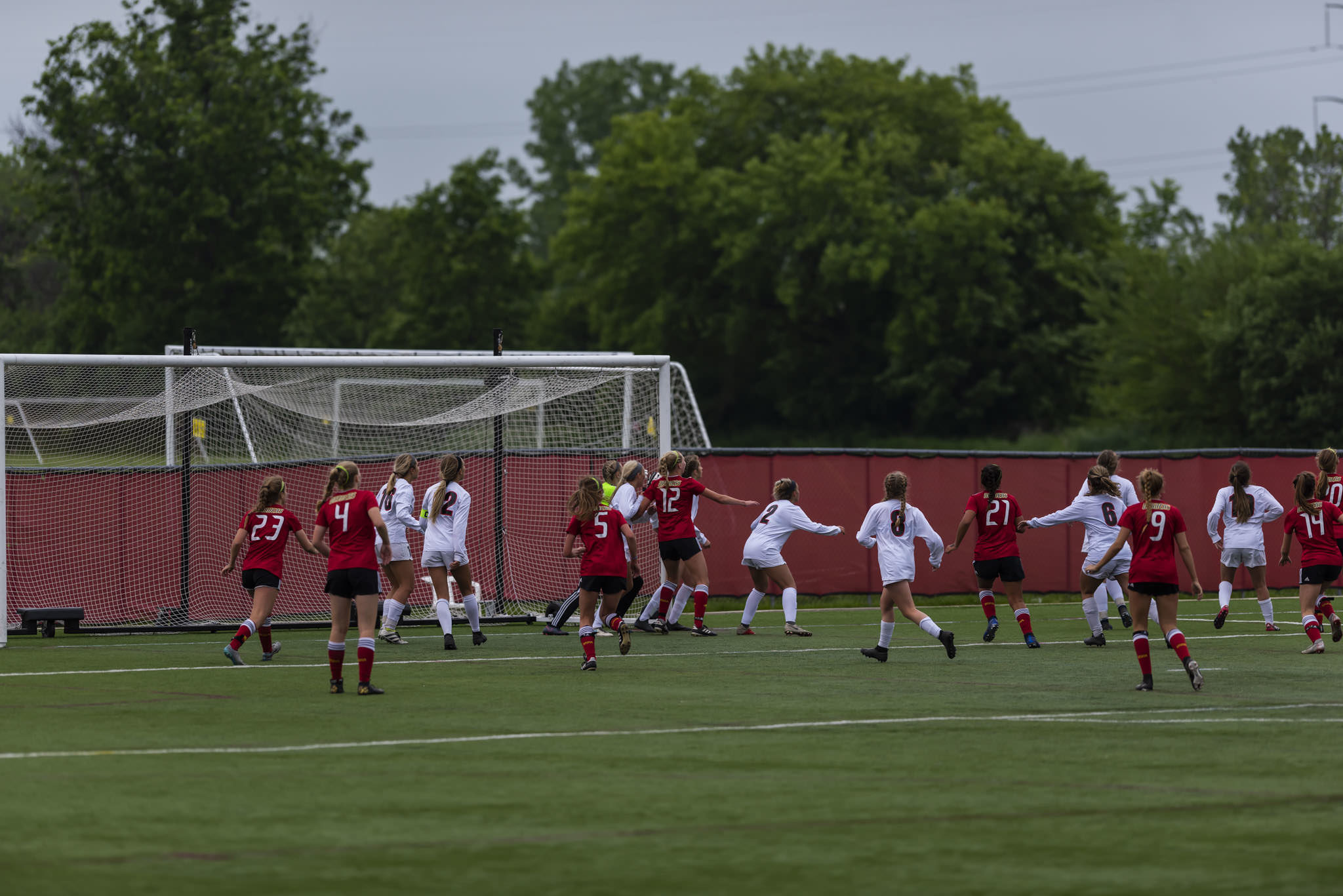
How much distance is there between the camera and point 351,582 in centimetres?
1288

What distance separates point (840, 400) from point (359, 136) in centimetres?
2152

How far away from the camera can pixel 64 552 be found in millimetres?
21156

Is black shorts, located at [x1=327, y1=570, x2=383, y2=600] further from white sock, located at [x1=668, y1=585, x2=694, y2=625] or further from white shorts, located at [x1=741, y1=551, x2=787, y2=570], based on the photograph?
white sock, located at [x1=668, y1=585, x2=694, y2=625]

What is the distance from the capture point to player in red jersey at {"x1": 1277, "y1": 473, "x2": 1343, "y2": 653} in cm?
1617

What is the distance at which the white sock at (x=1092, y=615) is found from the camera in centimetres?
1716

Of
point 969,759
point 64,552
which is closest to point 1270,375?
point 64,552

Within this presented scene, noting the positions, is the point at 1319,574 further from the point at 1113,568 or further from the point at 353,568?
the point at 353,568

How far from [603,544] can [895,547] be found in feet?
9.26

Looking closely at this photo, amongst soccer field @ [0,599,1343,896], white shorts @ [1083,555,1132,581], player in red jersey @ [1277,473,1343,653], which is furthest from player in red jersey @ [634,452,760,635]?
player in red jersey @ [1277,473,1343,653]

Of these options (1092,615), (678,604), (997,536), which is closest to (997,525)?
(997,536)

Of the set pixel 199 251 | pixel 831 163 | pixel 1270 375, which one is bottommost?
pixel 1270 375

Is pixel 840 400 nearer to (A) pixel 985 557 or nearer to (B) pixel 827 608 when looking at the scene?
(B) pixel 827 608

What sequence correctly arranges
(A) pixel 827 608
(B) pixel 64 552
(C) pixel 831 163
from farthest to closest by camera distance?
1. (C) pixel 831 163
2. (A) pixel 827 608
3. (B) pixel 64 552

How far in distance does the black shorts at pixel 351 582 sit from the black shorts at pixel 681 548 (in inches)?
228
